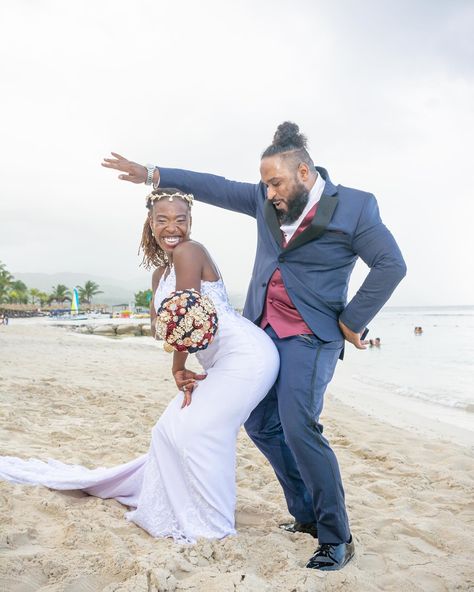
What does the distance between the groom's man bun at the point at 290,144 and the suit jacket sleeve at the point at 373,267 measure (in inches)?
19.0

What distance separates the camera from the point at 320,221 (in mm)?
2840

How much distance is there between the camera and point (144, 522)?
293cm

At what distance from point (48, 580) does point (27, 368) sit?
28.1ft

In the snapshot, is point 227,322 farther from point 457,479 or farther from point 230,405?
point 457,479

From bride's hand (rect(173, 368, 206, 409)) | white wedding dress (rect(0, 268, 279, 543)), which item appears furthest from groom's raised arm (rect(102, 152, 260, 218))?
bride's hand (rect(173, 368, 206, 409))

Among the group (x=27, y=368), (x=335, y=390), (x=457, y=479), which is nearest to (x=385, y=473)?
(x=457, y=479)

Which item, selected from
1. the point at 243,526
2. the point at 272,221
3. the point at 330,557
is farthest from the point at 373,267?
the point at 243,526

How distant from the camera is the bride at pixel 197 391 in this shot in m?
2.76

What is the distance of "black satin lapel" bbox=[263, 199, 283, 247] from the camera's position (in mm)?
3059

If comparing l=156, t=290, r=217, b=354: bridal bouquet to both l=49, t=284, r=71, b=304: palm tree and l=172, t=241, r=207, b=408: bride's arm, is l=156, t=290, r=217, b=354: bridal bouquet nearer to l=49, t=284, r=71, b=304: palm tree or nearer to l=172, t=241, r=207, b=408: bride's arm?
l=172, t=241, r=207, b=408: bride's arm

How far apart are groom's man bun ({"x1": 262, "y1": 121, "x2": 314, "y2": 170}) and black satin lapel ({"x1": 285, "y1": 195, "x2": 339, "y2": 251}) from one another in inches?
10.6

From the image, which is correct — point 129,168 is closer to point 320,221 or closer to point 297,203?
point 297,203

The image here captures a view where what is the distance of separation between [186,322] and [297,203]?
0.98m

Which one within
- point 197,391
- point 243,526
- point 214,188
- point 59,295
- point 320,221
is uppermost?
point 59,295
